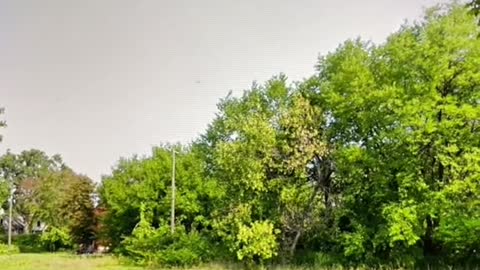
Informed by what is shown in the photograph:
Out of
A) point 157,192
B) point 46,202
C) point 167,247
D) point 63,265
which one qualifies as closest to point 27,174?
point 46,202

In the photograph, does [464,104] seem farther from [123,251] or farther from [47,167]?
[47,167]

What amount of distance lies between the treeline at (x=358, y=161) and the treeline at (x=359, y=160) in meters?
0.04

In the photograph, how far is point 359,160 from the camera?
18109 millimetres

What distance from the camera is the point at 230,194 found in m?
20.4

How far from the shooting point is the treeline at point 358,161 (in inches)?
645

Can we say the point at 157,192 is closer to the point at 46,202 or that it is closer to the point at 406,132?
the point at 406,132

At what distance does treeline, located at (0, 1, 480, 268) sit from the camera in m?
16.4

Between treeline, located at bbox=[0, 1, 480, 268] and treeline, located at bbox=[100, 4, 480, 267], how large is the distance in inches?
1.7

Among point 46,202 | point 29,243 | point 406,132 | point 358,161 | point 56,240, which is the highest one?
point 406,132

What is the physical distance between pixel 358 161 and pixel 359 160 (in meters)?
0.12

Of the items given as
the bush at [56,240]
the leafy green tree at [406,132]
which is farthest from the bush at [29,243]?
the leafy green tree at [406,132]

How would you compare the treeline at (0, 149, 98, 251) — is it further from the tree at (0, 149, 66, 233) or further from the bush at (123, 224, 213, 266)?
the bush at (123, 224, 213, 266)

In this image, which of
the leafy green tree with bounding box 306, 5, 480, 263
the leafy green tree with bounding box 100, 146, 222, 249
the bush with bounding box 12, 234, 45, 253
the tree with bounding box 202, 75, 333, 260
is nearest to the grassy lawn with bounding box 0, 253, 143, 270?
the leafy green tree with bounding box 100, 146, 222, 249

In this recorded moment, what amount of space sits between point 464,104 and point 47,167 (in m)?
54.8
